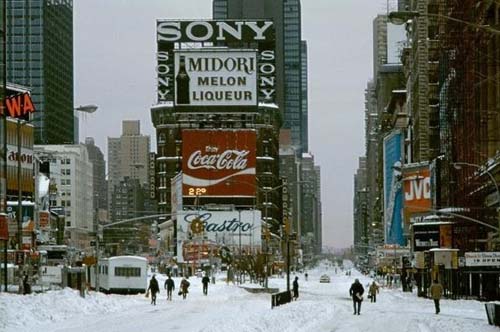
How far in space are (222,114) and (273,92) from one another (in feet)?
29.0

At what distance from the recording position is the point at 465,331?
3516 cm

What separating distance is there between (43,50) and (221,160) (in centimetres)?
3845

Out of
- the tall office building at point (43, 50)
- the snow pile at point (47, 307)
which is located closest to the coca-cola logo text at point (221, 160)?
the tall office building at point (43, 50)

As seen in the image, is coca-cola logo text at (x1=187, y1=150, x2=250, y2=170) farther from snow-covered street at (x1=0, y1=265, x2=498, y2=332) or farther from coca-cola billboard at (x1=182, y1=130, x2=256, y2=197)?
snow-covered street at (x1=0, y1=265, x2=498, y2=332)

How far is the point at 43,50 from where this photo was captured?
177 meters

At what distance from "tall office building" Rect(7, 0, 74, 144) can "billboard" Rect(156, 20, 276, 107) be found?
17.9 metres

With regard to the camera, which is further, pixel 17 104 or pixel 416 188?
pixel 416 188

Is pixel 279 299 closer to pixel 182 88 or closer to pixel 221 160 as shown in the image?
pixel 221 160

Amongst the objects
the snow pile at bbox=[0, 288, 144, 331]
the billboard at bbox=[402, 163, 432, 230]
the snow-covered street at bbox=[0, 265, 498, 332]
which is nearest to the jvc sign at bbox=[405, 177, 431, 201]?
the billboard at bbox=[402, 163, 432, 230]

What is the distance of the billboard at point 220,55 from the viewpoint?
15812 centimetres

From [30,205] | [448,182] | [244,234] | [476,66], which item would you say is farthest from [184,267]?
[476,66]

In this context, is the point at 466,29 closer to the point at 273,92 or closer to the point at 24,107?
the point at 24,107

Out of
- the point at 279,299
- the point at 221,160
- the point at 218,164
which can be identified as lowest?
the point at 279,299

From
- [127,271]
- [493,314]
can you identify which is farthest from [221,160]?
[493,314]
